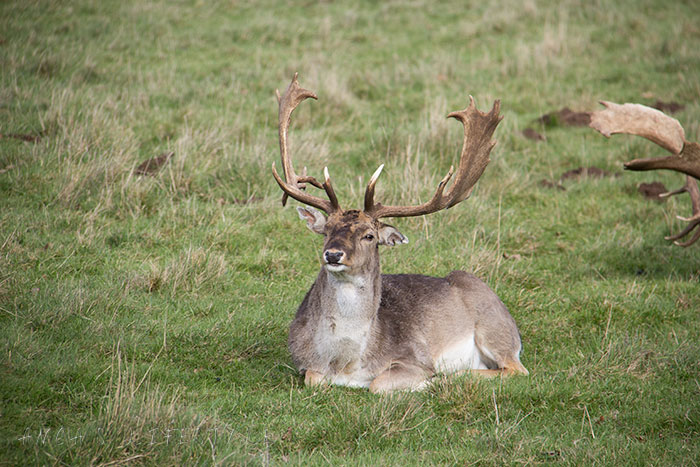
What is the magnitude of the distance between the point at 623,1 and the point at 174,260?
49.8 feet

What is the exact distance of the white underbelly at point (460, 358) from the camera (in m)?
6.10

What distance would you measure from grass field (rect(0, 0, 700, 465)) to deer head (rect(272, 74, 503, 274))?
99 cm

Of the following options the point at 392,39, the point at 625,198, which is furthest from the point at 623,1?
the point at 625,198

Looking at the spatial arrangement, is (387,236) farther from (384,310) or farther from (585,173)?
(585,173)

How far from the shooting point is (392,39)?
51.1 ft

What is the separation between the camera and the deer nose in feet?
16.6

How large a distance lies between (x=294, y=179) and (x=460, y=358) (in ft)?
→ 6.49

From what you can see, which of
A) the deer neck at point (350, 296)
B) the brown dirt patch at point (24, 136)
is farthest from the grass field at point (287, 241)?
the deer neck at point (350, 296)

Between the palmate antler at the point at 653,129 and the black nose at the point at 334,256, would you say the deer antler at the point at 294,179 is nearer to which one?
the black nose at the point at 334,256

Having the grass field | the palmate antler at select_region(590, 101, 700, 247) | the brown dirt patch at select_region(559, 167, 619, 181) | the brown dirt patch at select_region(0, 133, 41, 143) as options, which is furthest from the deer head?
the brown dirt patch at select_region(559, 167, 619, 181)

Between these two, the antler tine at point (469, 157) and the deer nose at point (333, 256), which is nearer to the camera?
the deer nose at point (333, 256)

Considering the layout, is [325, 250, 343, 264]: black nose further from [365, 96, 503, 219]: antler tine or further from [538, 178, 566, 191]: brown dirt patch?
[538, 178, 566, 191]: brown dirt patch

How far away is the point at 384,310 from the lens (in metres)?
6.02

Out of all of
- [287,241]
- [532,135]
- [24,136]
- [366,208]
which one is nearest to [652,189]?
[532,135]
